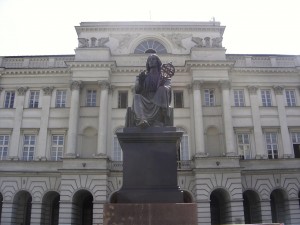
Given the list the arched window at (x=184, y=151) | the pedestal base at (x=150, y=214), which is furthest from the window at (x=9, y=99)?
the pedestal base at (x=150, y=214)

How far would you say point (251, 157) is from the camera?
30906 millimetres

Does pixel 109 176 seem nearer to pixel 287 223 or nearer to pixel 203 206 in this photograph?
pixel 203 206

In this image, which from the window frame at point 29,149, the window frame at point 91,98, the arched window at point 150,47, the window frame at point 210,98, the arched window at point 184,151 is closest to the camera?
the arched window at point 184,151

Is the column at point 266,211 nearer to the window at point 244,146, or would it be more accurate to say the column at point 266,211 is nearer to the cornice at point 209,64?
the window at point 244,146

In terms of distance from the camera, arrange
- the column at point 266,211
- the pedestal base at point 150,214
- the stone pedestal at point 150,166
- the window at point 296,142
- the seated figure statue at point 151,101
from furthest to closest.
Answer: the window at point 296,142 < the column at point 266,211 < the seated figure statue at point 151,101 < the stone pedestal at point 150,166 < the pedestal base at point 150,214

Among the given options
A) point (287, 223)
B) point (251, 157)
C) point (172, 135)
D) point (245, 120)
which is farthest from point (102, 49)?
point (172, 135)

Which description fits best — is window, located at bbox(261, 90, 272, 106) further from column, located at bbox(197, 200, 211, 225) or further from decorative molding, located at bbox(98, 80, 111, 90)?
decorative molding, located at bbox(98, 80, 111, 90)

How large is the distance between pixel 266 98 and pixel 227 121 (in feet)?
18.9

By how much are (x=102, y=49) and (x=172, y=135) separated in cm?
2442

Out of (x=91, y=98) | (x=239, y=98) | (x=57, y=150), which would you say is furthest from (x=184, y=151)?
(x=57, y=150)

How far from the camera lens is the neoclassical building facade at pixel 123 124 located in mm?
28469

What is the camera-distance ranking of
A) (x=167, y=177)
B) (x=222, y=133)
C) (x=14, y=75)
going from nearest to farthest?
(x=167, y=177) → (x=222, y=133) → (x=14, y=75)

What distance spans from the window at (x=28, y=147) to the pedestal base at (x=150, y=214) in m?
25.4

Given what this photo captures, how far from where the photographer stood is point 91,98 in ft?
105
